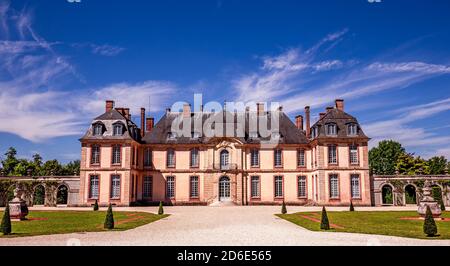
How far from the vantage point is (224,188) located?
32094mm

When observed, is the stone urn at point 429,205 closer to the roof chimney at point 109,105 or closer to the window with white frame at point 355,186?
the window with white frame at point 355,186

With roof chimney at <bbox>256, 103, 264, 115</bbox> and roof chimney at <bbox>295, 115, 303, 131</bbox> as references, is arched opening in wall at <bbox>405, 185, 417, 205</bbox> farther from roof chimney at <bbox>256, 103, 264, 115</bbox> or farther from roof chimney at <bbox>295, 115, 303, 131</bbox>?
roof chimney at <bbox>256, 103, 264, 115</bbox>

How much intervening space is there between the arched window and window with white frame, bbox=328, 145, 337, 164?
811 cm

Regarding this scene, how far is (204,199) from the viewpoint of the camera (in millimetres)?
32062

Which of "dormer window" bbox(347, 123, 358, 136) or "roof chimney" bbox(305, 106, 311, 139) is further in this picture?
"roof chimney" bbox(305, 106, 311, 139)

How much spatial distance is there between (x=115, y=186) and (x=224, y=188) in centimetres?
867

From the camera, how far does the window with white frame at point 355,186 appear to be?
3047 centimetres

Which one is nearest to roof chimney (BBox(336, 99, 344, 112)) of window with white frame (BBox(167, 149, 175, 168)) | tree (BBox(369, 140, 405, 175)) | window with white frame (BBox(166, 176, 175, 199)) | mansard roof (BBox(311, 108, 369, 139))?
mansard roof (BBox(311, 108, 369, 139))

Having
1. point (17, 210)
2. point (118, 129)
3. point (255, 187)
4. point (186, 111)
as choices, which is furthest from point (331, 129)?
point (17, 210)

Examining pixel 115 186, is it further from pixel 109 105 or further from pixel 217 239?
pixel 217 239

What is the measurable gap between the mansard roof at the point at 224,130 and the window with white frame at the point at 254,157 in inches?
29.5

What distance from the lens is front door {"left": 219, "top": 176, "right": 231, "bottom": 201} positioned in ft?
105
